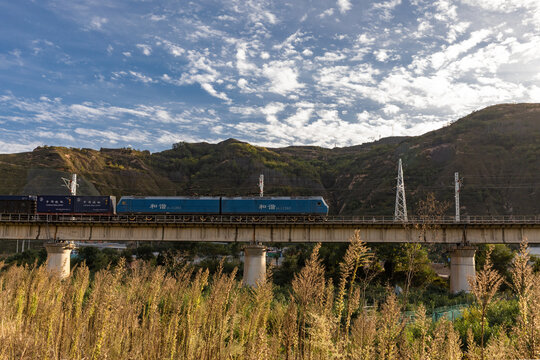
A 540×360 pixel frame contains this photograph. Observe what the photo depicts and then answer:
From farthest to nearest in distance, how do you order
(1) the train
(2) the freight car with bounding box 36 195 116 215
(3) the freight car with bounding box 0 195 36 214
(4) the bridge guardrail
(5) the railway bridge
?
1. (1) the train
2. (2) the freight car with bounding box 36 195 116 215
3. (3) the freight car with bounding box 0 195 36 214
4. (5) the railway bridge
5. (4) the bridge guardrail

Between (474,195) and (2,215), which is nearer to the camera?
(2,215)

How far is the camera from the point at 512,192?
339 feet

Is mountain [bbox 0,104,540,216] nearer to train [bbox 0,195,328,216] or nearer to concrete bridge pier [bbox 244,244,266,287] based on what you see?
train [bbox 0,195,328,216]

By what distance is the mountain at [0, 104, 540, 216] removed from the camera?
106 metres

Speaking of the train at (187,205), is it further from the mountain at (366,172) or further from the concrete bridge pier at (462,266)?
the mountain at (366,172)

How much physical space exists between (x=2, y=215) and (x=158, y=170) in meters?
147

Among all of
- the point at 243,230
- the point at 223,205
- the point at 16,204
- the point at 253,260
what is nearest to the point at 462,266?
the point at 253,260

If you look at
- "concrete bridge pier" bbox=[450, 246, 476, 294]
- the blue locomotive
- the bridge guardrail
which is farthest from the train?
"concrete bridge pier" bbox=[450, 246, 476, 294]

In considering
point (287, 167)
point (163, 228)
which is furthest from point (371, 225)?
point (287, 167)

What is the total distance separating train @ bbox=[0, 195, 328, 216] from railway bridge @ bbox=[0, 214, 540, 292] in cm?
122

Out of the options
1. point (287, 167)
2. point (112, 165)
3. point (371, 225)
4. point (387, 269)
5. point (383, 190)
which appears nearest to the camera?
point (371, 225)

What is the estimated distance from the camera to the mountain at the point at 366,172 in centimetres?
10562

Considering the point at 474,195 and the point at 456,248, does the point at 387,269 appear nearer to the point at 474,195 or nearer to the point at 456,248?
the point at 456,248

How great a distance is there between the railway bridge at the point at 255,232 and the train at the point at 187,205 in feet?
4.00
